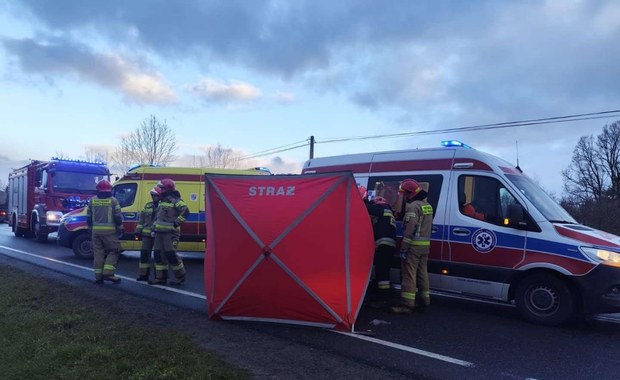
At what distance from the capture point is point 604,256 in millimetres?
5930

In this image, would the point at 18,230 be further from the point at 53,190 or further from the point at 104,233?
the point at 104,233

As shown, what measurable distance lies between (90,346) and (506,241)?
5315mm

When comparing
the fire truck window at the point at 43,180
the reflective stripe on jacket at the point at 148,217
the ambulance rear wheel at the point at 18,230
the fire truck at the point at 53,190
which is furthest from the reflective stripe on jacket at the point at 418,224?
the ambulance rear wheel at the point at 18,230

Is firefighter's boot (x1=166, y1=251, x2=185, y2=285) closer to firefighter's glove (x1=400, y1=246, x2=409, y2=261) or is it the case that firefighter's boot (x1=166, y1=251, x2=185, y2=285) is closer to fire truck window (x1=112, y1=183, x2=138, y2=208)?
firefighter's glove (x1=400, y1=246, x2=409, y2=261)

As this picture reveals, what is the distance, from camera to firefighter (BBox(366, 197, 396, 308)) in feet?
23.0

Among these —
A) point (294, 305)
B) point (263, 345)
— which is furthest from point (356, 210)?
point (263, 345)

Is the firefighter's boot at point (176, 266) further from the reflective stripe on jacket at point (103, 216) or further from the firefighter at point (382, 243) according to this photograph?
the firefighter at point (382, 243)

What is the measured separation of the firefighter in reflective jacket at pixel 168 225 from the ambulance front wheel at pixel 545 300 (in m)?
Result: 5.63

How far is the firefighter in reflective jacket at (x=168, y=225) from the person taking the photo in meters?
8.53

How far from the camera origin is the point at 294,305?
232 inches

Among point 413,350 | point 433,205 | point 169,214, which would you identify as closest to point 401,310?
point 413,350

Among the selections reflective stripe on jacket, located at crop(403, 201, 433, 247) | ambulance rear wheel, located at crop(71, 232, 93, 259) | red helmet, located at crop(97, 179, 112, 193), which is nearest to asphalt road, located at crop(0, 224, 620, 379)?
reflective stripe on jacket, located at crop(403, 201, 433, 247)

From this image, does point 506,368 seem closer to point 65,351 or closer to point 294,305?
point 294,305

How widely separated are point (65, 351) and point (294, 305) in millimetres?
2526
